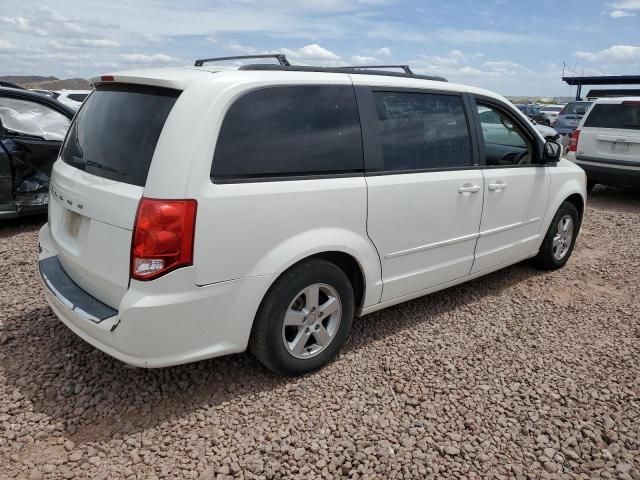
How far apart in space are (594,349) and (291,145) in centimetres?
261

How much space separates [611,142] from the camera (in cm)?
841

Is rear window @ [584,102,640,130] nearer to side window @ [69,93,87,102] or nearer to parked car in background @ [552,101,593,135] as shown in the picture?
parked car in background @ [552,101,593,135]

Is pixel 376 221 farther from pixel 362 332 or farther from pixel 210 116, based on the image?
pixel 210 116

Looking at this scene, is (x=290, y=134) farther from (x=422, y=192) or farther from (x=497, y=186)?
(x=497, y=186)

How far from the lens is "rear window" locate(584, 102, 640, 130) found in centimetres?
825

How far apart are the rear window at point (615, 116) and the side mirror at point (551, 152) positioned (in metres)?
4.65

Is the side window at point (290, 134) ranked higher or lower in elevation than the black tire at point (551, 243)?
higher

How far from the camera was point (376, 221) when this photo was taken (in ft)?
10.5

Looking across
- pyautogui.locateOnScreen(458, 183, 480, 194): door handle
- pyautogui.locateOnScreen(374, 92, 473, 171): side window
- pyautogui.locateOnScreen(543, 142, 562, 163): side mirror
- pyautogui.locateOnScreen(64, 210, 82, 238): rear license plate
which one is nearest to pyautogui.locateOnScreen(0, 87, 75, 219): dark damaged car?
pyautogui.locateOnScreen(64, 210, 82, 238): rear license plate

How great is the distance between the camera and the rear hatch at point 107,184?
2543 millimetres

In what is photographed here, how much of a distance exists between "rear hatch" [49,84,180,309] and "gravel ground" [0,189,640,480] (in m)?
0.66

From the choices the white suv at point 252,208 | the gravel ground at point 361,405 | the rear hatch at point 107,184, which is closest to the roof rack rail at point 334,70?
the white suv at point 252,208

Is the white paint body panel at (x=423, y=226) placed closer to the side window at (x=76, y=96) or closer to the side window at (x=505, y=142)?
the side window at (x=505, y=142)

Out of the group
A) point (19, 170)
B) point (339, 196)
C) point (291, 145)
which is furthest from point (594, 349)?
point (19, 170)
